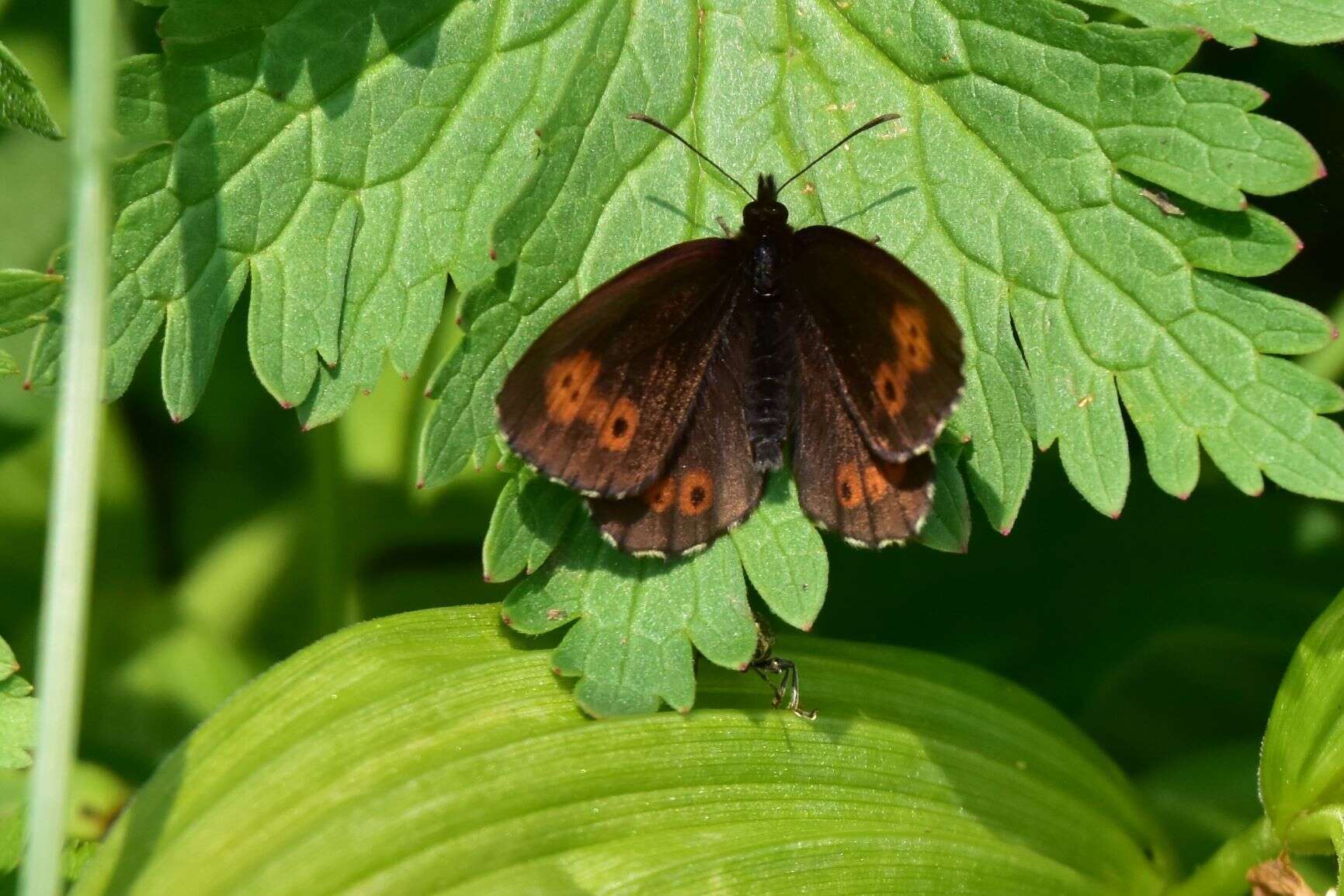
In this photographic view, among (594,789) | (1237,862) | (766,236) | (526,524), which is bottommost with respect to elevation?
(1237,862)

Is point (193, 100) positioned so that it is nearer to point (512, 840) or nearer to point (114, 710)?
point (512, 840)

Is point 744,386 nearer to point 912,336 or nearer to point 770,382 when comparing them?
point 770,382

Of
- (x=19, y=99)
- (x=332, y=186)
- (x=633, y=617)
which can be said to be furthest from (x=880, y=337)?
(x=19, y=99)

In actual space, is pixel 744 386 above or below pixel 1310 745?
above

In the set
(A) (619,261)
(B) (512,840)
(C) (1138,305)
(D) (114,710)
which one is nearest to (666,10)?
(A) (619,261)

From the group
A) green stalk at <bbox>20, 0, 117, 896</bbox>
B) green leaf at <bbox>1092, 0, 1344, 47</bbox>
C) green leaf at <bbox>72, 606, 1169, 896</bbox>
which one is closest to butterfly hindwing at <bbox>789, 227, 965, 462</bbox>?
green leaf at <bbox>72, 606, 1169, 896</bbox>

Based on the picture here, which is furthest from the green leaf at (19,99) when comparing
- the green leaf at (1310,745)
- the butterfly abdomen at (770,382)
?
the green leaf at (1310,745)

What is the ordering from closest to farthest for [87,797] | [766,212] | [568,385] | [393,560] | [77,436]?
1. [77,436]
2. [568,385]
3. [766,212]
4. [87,797]
5. [393,560]
